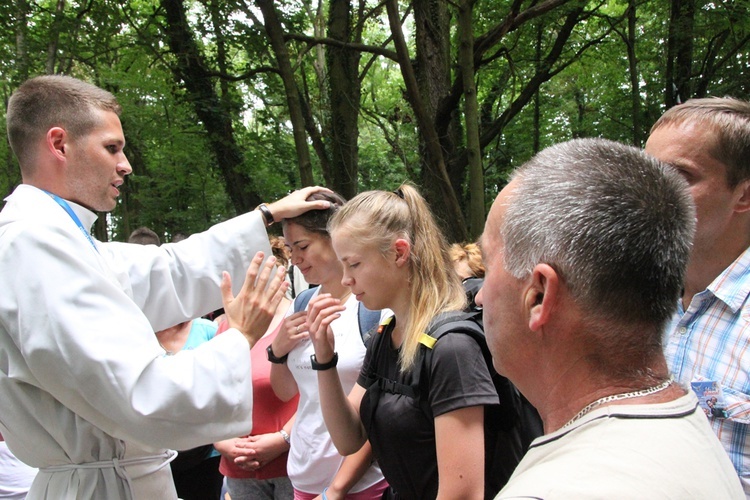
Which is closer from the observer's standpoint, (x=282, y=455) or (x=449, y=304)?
(x=449, y=304)

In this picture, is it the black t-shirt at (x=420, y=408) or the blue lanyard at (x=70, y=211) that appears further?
the blue lanyard at (x=70, y=211)

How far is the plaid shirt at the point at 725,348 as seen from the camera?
1.67 m

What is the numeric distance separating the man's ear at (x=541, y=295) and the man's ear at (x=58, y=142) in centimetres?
202

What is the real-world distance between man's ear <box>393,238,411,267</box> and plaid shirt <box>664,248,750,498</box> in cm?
100

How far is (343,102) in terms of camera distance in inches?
314

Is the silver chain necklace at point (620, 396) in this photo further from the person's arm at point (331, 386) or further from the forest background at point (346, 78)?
the forest background at point (346, 78)

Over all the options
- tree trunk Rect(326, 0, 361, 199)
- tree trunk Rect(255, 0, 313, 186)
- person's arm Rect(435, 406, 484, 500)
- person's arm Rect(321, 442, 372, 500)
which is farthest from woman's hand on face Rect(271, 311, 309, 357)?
tree trunk Rect(326, 0, 361, 199)

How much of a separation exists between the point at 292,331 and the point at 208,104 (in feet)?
23.6

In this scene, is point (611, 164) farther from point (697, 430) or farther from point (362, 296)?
point (362, 296)

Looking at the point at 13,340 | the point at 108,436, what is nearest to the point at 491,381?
the point at 108,436

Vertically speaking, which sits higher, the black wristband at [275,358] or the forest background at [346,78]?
the forest background at [346,78]

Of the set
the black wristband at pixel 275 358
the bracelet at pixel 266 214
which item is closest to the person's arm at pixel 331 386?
the black wristband at pixel 275 358

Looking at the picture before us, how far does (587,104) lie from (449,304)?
39.6ft

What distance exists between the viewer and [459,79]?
6809 millimetres
